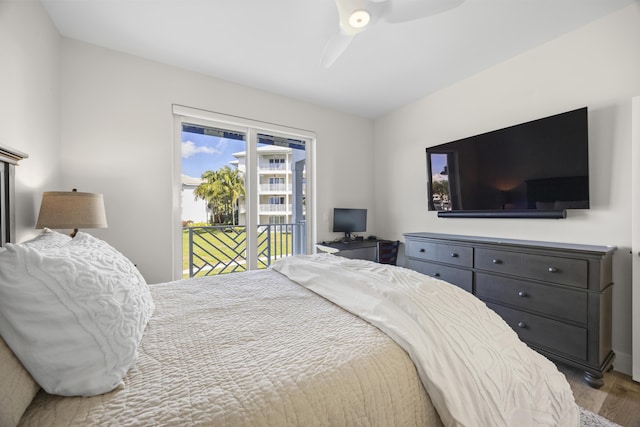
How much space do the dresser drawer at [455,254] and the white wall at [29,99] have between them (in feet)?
10.3

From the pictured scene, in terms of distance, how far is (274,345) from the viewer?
876mm

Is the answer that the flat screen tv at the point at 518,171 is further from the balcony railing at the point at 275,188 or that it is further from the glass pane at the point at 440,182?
the balcony railing at the point at 275,188

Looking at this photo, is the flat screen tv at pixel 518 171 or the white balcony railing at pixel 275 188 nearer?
the flat screen tv at pixel 518 171

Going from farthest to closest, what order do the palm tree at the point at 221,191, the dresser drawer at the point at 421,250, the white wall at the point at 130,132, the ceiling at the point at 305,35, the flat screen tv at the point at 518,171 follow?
the palm tree at the point at 221,191, the dresser drawer at the point at 421,250, the white wall at the point at 130,132, the flat screen tv at the point at 518,171, the ceiling at the point at 305,35

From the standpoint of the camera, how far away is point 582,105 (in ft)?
7.01

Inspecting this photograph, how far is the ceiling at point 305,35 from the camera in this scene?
192 cm

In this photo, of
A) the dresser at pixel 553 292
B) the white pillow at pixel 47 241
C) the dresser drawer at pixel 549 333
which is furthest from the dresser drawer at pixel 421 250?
the white pillow at pixel 47 241

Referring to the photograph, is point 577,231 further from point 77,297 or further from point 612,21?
point 77,297

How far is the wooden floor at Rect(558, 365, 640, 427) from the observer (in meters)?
1.50

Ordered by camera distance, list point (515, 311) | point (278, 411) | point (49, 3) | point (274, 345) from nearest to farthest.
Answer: point (278, 411), point (274, 345), point (49, 3), point (515, 311)

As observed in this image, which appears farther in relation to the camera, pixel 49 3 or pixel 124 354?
pixel 49 3

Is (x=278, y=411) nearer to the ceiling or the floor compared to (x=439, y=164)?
nearer to the floor

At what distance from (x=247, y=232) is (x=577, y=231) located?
10.4 feet

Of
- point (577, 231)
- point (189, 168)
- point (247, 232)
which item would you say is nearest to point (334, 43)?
point (189, 168)
